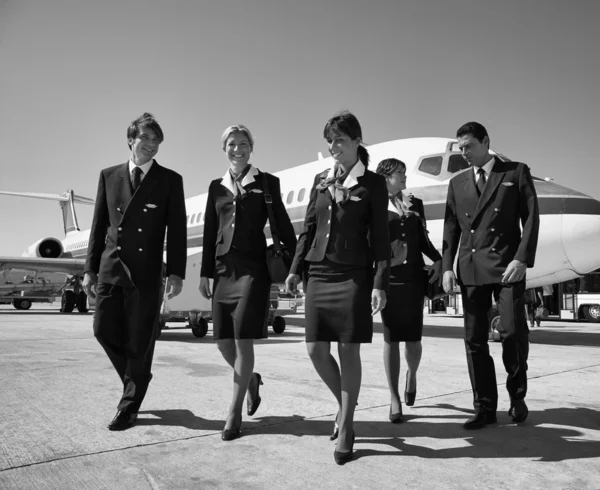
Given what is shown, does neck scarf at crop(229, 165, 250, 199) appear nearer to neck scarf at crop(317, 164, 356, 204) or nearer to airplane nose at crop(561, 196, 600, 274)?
neck scarf at crop(317, 164, 356, 204)

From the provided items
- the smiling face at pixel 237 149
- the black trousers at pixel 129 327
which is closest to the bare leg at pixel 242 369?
the black trousers at pixel 129 327

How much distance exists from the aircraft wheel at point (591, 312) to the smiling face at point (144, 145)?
20565mm

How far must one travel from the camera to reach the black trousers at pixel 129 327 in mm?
3527

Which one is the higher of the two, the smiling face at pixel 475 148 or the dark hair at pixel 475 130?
the dark hair at pixel 475 130

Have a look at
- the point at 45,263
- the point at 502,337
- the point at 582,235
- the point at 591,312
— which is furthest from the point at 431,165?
the point at 45,263

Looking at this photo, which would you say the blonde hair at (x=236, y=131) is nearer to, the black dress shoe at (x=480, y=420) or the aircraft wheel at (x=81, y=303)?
A: the black dress shoe at (x=480, y=420)

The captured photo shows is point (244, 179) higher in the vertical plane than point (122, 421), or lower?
higher

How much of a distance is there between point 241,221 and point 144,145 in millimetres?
991

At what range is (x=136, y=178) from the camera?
372cm

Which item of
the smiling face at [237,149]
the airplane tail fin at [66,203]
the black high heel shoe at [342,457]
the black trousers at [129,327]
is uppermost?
the airplane tail fin at [66,203]

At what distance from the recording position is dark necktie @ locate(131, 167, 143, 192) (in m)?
3.70

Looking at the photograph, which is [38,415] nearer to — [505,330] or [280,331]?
[505,330]

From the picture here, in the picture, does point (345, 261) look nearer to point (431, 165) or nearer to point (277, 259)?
point (277, 259)

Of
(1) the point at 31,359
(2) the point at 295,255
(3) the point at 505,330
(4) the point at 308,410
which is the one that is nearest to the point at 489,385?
(3) the point at 505,330
